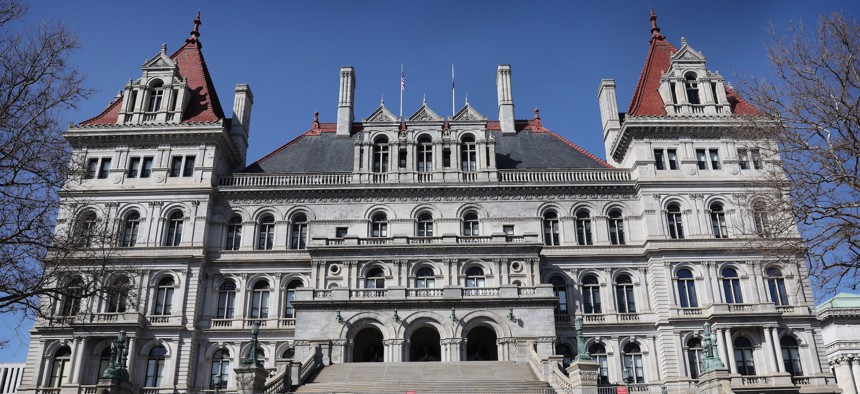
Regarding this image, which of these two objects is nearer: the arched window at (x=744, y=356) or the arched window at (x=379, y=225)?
the arched window at (x=744, y=356)

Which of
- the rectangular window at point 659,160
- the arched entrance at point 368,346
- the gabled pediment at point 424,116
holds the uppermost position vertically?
the gabled pediment at point 424,116

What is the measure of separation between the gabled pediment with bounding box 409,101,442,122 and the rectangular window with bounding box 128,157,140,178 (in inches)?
619

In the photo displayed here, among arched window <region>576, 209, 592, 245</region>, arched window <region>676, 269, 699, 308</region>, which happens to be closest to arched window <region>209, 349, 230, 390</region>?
arched window <region>576, 209, 592, 245</region>

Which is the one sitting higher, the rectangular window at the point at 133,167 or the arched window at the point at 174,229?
the rectangular window at the point at 133,167

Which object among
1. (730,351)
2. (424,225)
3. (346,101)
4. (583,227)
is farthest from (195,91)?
(730,351)

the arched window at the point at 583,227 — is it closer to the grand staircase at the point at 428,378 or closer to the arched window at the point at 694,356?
the arched window at the point at 694,356

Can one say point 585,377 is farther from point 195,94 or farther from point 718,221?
point 195,94

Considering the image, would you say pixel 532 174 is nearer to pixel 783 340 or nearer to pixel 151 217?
pixel 783 340

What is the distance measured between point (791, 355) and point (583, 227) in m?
12.0

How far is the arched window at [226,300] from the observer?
3812cm

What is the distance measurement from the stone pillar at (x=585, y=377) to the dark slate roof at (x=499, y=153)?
1808 centimetres

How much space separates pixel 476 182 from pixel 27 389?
81.6ft

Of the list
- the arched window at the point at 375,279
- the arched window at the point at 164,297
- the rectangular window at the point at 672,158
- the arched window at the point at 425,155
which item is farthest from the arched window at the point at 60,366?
the rectangular window at the point at 672,158

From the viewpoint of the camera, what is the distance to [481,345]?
3697 centimetres
